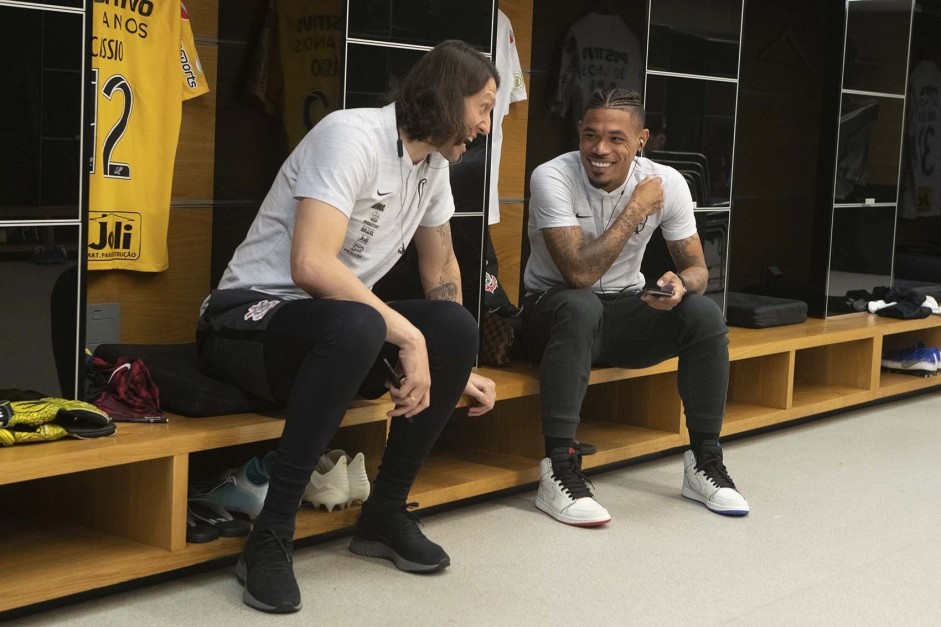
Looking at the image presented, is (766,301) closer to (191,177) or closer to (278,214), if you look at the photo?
(191,177)

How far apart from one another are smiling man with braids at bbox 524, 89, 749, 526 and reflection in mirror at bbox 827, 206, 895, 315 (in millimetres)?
1624

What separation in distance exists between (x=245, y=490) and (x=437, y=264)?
25.1 inches

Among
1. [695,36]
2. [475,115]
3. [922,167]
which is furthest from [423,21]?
[922,167]

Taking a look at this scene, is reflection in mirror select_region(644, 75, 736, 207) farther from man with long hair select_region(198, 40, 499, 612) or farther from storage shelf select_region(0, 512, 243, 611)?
storage shelf select_region(0, 512, 243, 611)

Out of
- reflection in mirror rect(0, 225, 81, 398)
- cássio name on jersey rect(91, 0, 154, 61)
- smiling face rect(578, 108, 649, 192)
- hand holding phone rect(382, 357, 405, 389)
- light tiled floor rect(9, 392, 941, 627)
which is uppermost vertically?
cássio name on jersey rect(91, 0, 154, 61)

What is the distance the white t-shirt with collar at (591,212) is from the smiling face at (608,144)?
46 mm

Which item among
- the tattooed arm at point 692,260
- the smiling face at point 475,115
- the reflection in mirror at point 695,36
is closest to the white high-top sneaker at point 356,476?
the smiling face at point 475,115

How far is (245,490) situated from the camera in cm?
239

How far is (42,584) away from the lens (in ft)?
6.64

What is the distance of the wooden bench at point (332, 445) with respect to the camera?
211 centimetres

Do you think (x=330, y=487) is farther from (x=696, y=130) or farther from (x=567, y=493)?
(x=696, y=130)

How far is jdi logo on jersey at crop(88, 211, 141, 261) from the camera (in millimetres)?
2939

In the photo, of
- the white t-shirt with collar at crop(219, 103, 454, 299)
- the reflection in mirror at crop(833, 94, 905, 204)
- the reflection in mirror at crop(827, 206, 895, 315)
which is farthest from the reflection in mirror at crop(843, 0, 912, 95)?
the white t-shirt with collar at crop(219, 103, 454, 299)

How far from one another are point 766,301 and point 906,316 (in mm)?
646
